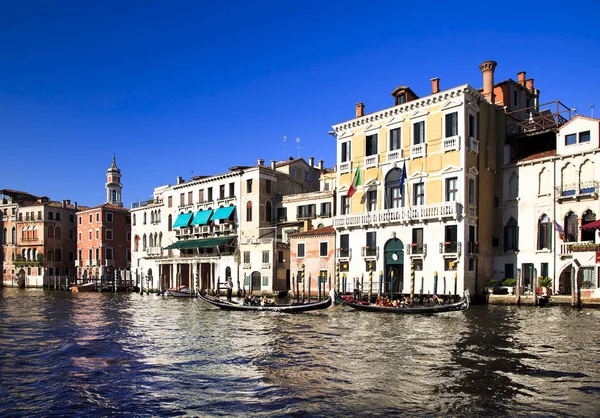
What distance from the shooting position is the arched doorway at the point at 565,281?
1158 inches

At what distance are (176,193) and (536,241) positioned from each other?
108 ft

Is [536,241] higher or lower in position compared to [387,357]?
higher

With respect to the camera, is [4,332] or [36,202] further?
[36,202]

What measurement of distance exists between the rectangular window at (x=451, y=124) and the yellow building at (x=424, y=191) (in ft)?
0.18

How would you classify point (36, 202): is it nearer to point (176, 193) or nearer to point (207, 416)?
point (176, 193)

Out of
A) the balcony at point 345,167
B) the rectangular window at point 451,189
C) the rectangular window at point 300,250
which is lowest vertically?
the rectangular window at point 300,250

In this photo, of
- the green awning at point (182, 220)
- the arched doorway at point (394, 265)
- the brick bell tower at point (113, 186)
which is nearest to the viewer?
the arched doorway at point (394, 265)

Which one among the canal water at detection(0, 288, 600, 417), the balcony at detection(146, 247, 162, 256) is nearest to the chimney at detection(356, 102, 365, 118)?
the canal water at detection(0, 288, 600, 417)

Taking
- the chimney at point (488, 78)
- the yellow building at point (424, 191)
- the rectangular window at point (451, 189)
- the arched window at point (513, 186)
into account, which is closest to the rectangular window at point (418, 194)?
the yellow building at point (424, 191)

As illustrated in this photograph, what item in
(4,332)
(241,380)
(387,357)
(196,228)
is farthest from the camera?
(196,228)

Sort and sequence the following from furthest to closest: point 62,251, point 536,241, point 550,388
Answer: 1. point 62,251
2. point 536,241
3. point 550,388

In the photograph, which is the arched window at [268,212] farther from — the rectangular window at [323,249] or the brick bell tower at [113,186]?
the brick bell tower at [113,186]

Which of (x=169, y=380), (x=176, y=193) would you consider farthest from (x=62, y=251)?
(x=169, y=380)

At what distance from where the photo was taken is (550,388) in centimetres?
1157
